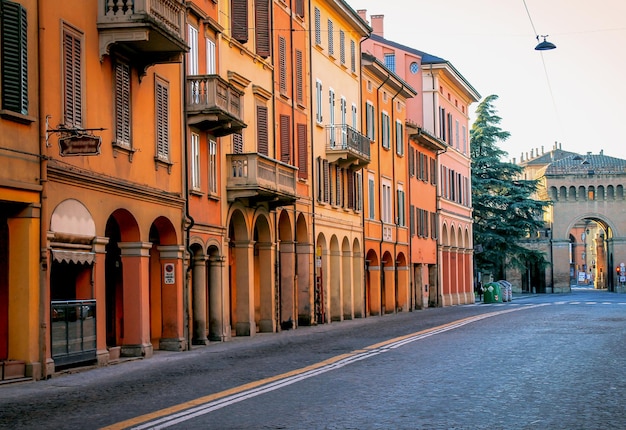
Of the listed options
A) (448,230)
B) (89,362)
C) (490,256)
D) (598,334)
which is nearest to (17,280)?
(89,362)

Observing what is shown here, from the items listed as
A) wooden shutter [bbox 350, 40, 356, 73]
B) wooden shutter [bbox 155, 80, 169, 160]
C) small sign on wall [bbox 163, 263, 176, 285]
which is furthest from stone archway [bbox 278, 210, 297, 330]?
wooden shutter [bbox 350, 40, 356, 73]

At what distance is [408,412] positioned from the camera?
12812 mm

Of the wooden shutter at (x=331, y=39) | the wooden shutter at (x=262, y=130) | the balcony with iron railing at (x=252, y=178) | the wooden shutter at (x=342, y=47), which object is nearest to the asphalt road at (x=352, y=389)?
the balcony with iron railing at (x=252, y=178)

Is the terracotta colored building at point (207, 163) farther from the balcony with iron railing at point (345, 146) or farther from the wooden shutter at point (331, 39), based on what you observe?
the wooden shutter at point (331, 39)

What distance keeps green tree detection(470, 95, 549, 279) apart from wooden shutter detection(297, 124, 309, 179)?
47.3 m

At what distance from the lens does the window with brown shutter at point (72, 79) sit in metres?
20.9

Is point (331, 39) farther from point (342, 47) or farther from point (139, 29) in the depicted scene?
point (139, 29)

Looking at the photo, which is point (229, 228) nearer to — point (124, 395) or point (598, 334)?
point (598, 334)

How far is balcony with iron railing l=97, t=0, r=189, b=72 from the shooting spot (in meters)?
22.6

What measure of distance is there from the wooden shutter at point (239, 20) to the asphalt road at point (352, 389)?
34.3 feet

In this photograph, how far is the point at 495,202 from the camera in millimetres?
88188

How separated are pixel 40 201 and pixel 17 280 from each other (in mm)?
1453

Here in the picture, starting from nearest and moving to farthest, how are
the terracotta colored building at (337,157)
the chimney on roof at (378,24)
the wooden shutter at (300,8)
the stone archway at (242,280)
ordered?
the stone archway at (242,280), the wooden shutter at (300,8), the terracotta colored building at (337,157), the chimney on roof at (378,24)

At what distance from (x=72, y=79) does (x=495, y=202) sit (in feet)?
228
